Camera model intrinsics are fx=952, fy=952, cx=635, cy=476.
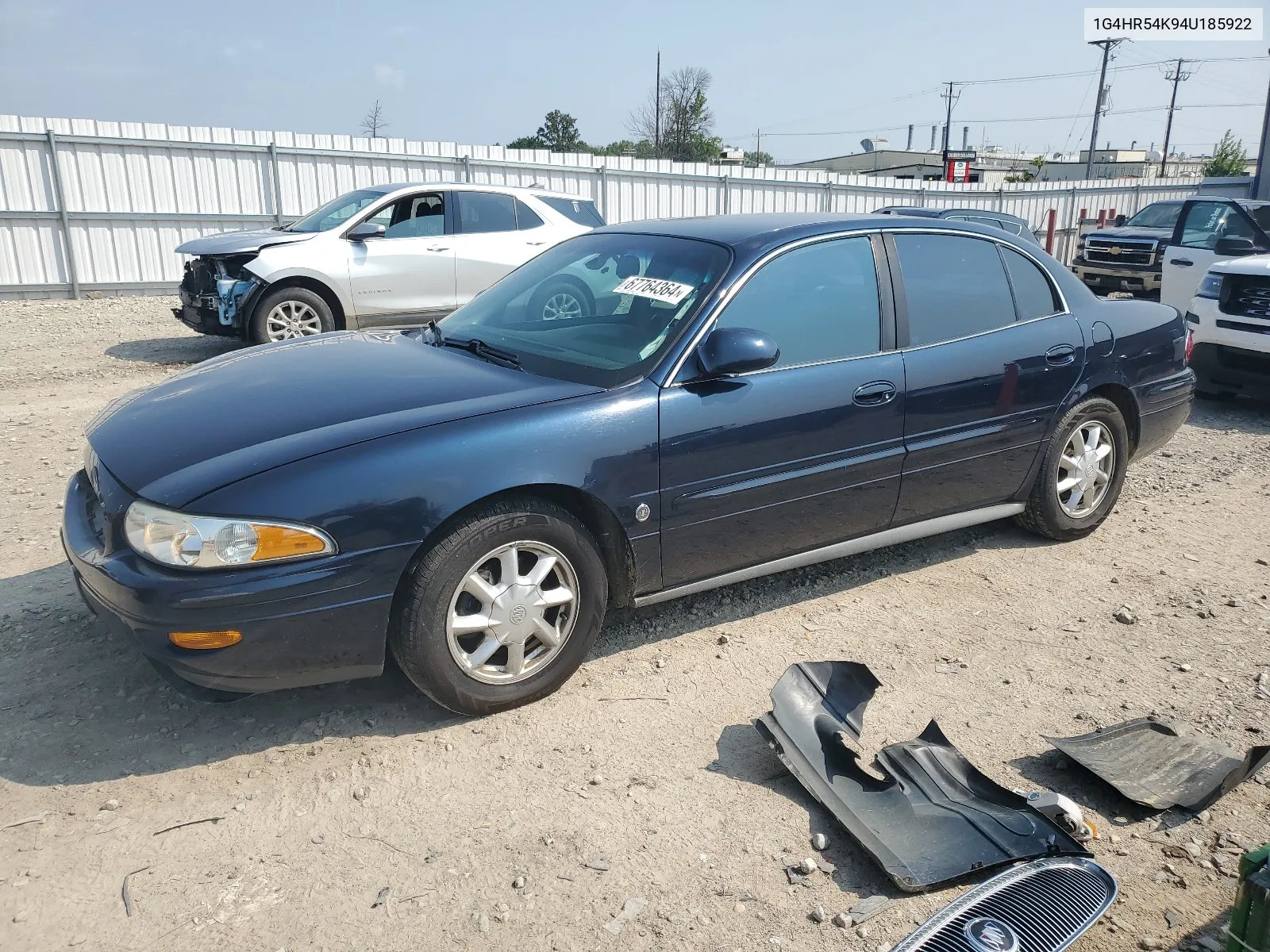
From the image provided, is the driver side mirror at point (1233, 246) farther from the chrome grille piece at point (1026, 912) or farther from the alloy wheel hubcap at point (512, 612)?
the alloy wheel hubcap at point (512, 612)

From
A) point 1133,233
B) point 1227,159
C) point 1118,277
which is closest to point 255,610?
point 1118,277

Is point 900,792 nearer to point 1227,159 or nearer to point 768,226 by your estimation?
point 768,226

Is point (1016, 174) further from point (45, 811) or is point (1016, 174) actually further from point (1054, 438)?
point (45, 811)

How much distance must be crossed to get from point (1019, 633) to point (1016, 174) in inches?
2249

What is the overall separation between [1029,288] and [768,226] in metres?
1.47

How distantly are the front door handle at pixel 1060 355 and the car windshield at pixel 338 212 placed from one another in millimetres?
7006

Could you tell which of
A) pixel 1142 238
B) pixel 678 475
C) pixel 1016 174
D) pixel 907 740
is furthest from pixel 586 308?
pixel 1016 174

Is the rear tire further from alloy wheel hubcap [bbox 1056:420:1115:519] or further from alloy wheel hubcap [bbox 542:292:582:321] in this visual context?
alloy wheel hubcap [bbox 1056:420:1115:519]

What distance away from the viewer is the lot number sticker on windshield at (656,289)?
3699 mm

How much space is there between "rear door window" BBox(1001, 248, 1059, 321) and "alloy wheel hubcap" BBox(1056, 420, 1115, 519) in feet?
2.06

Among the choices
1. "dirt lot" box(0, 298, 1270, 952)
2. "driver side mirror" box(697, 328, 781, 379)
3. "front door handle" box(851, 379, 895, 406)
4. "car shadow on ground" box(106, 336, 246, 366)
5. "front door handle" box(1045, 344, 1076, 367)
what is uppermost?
"driver side mirror" box(697, 328, 781, 379)

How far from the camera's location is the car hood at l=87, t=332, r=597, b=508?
2939mm

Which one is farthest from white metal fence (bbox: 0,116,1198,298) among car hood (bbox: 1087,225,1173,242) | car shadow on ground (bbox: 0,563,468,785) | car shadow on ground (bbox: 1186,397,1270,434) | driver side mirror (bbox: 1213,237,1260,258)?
car shadow on ground (bbox: 0,563,468,785)

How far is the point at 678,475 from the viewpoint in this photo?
135 inches
